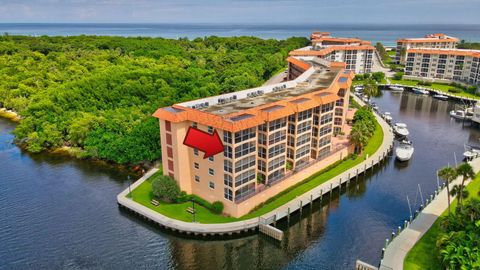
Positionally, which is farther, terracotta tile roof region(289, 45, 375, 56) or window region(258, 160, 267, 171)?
terracotta tile roof region(289, 45, 375, 56)

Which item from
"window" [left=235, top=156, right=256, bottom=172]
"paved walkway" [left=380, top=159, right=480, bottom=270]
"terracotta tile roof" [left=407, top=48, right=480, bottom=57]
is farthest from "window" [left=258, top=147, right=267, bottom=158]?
"terracotta tile roof" [left=407, top=48, right=480, bottom=57]

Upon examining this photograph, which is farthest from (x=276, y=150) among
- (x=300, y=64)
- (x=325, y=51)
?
(x=325, y=51)

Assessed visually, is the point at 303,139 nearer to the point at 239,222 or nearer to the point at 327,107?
the point at 327,107

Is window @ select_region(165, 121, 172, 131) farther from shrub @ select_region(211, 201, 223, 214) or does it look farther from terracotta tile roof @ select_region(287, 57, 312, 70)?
terracotta tile roof @ select_region(287, 57, 312, 70)

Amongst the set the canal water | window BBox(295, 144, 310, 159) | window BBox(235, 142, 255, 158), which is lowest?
the canal water

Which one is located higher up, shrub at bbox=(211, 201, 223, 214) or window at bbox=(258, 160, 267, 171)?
window at bbox=(258, 160, 267, 171)

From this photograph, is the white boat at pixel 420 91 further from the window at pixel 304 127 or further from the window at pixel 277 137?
the window at pixel 277 137
